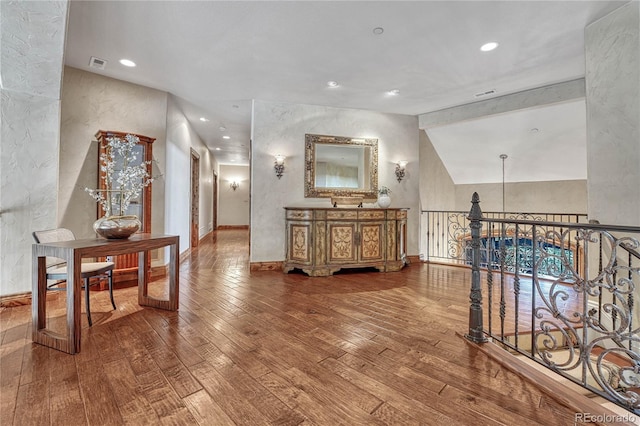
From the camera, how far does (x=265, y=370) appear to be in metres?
1.76

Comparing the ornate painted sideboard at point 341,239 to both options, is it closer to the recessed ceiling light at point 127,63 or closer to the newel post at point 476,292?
the newel post at point 476,292

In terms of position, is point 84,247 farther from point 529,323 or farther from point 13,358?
point 529,323

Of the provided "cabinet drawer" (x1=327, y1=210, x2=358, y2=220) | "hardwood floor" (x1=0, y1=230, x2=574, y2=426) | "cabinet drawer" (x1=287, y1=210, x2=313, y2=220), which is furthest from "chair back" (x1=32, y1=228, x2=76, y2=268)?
"cabinet drawer" (x1=327, y1=210, x2=358, y2=220)

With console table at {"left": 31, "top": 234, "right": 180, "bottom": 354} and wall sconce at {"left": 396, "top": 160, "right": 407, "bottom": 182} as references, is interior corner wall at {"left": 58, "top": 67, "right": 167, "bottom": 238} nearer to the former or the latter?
console table at {"left": 31, "top": 234, "right": 180, "bottom": 354}

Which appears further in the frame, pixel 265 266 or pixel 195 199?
pixel 195 199

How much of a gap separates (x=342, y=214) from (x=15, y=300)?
12.7 ft

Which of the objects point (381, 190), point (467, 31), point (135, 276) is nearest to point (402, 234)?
point (381, 190)

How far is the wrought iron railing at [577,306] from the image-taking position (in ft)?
4.66

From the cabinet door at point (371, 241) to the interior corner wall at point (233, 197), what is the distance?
8198mm

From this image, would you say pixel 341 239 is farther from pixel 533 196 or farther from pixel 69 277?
pixel 533 196

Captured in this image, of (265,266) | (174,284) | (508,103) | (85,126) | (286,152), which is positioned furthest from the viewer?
(286,152)

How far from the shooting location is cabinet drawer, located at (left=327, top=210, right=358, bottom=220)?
435 centimetres

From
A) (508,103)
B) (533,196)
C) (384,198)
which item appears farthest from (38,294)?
(533,196)

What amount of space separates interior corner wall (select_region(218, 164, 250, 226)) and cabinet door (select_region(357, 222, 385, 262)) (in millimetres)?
8198
